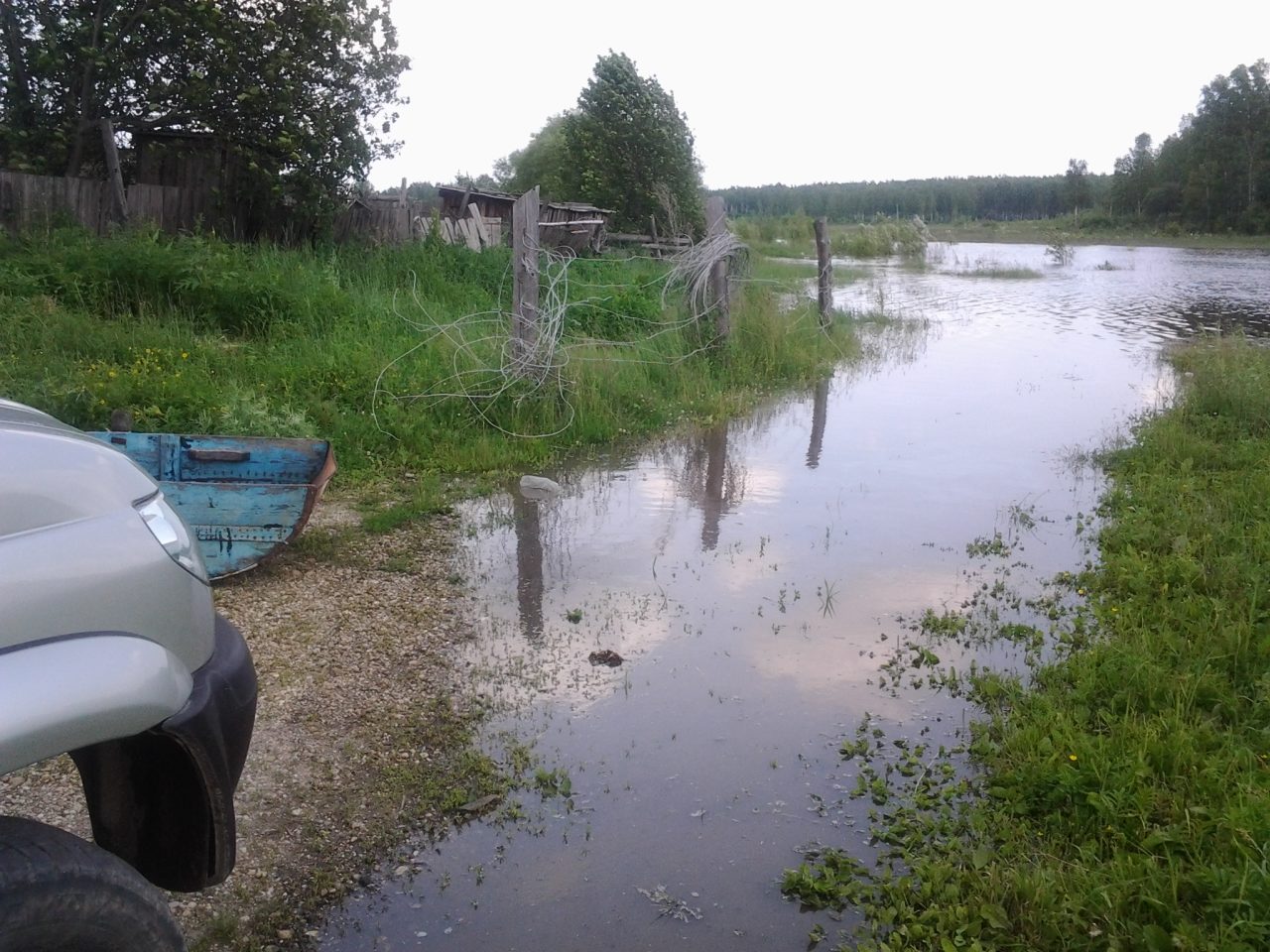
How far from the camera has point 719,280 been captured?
12.8m

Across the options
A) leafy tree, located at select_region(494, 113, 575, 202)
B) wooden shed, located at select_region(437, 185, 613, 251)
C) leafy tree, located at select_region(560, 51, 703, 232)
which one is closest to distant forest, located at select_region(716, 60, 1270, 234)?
leafy tree, located at select_region(494, 113, 575, 202)

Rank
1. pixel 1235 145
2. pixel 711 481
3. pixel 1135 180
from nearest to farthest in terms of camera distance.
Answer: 1. pixel 711 481
2. pixel 1235 145
3. pixel 1135 180

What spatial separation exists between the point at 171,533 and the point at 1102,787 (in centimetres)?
334

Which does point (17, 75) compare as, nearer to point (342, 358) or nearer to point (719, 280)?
point (342, 358)

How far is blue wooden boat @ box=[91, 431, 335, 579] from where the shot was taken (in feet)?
20.0

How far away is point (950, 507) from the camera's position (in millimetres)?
8055

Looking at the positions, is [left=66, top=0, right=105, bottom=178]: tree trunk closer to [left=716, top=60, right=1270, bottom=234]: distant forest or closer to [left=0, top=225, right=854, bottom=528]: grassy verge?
[left=0, top=225, right=854, bottom=528]: grassy verge

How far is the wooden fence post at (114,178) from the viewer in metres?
12.4

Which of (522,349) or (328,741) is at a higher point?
(522,349)

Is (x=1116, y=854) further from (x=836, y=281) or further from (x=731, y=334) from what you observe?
(x=836, y=281)

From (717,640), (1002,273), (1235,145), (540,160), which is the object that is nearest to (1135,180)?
(1235,145)

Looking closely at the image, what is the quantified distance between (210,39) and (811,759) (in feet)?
→ 39.9

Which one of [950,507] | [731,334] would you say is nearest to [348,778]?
[950,507]

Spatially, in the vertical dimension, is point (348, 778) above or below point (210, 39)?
below
